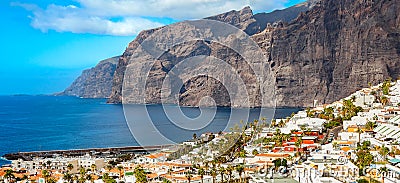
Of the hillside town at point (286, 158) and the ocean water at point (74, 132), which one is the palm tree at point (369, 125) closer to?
the hillside town at point (286, 158)

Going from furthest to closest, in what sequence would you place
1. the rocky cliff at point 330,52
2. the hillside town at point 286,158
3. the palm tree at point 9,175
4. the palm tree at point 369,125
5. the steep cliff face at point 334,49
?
1. the rocky cliff at point 330,52
2. the steep cliff face at point 334,49
3. the palm tree at point 369,125
4. the palm tree at point 9,175
5. the hillside town at point 286,158

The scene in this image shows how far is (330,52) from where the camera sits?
142750 mm

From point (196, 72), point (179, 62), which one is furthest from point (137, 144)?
point (179, 62)

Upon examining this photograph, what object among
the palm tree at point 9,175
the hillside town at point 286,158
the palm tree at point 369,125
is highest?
the palm tree at point 369,125

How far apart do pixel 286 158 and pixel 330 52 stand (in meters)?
111

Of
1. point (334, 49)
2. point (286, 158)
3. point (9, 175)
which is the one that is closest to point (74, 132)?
point (9, 175)

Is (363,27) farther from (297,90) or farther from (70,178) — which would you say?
(70,178)

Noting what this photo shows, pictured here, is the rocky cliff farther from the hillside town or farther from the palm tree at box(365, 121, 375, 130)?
the palm tree at box(365, 121, 375, 130)

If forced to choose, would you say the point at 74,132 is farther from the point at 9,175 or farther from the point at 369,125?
the point at 369,125

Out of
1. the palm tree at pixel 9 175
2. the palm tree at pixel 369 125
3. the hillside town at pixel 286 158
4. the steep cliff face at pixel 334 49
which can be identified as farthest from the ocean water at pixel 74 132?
the steep cliff face at pixel 334 49

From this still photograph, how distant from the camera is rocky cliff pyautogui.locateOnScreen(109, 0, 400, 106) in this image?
421 ft

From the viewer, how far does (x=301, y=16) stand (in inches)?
5802

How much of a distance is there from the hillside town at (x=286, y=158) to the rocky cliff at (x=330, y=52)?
72.9 m

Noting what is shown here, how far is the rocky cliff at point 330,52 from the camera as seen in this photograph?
128375 millimetres
